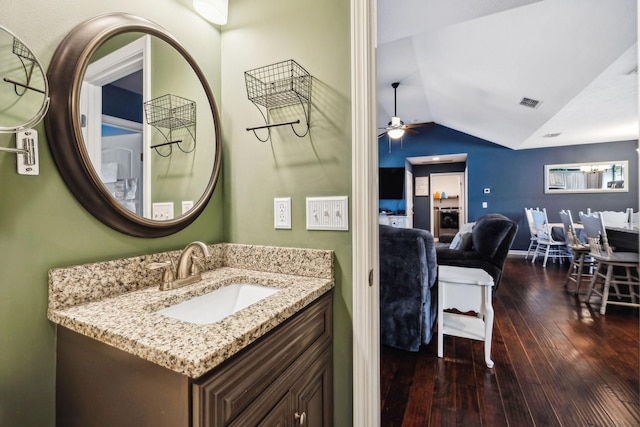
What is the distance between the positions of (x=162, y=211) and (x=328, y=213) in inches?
24.4

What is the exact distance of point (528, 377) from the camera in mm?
1803

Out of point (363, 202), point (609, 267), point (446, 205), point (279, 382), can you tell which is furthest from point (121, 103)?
point (446, 205)

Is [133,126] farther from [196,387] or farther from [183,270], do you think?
Answer: [196,387]

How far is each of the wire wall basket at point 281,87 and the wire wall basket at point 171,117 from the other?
236 mm

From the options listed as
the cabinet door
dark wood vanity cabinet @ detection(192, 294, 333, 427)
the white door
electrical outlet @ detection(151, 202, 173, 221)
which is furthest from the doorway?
the cabinet door

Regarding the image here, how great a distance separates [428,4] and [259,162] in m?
1.81

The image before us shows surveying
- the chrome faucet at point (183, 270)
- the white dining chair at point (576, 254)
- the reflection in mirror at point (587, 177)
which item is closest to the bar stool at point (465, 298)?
the chrome faucet at point (183, 270)

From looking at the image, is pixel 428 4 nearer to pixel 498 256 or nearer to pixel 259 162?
pixel 259 162

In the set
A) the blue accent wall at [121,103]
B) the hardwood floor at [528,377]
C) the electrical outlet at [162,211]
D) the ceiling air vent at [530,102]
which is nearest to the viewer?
the blue accent wall at [121,103]

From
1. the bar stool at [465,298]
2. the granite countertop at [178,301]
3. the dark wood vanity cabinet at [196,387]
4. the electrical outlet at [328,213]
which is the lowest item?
the bar stool at [465,298]

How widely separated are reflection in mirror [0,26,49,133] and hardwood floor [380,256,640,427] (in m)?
1.86

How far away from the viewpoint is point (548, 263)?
5156mm

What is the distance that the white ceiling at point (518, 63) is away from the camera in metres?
2.12

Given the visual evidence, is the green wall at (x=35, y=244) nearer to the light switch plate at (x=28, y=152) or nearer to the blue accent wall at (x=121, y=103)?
the light switch plate at (x=28, y=152)
